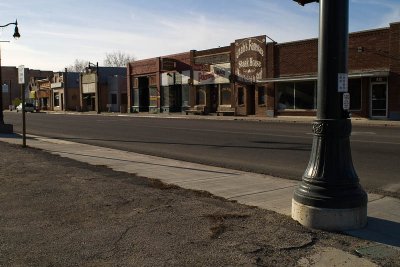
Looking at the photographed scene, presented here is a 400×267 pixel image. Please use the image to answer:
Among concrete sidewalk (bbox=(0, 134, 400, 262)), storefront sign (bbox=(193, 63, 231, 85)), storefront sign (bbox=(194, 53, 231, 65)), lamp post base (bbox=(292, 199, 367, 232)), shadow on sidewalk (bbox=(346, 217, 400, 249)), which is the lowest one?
shadow on sidewalk (bbox=(346, 217, 400, 249))

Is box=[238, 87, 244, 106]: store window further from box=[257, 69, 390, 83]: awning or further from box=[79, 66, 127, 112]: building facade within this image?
box=[79, 66, 127, 112]: building facade

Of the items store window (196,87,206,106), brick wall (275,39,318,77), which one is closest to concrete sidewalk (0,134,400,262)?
brick wall (275,39,318,77)

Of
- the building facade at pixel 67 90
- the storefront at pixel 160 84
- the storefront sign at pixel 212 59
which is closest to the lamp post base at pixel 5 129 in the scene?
the storefront sign at pixel 212 59

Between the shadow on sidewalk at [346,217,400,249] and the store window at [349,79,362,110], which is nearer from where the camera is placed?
the shadow on sidewalk at [346,217,400,249]

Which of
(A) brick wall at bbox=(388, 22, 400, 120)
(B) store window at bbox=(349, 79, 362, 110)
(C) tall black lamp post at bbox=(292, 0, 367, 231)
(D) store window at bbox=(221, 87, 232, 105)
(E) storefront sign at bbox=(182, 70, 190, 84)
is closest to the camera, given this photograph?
(C) tall black lamp post at bbox=(292, 0, 367, 231)

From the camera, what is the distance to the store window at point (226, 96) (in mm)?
42625

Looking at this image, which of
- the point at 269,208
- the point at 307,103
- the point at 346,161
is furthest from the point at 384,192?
the point at 307,103

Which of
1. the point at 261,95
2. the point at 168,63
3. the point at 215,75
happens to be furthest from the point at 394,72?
the point at 168,63

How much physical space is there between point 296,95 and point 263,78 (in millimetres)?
3595

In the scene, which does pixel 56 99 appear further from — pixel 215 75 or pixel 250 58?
pixel 250 58

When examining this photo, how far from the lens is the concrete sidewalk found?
227 inches

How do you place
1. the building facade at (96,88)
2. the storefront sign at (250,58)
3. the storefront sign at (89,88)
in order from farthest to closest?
the storefront sign at (89,88)
the building facade at (96,88)
the storefront sign at (250,58)

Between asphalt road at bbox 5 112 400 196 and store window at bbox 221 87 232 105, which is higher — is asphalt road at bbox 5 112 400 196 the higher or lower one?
the lower one

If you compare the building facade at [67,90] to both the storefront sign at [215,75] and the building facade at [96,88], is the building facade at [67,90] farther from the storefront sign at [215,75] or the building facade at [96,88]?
the storefront sign at [215,75]
